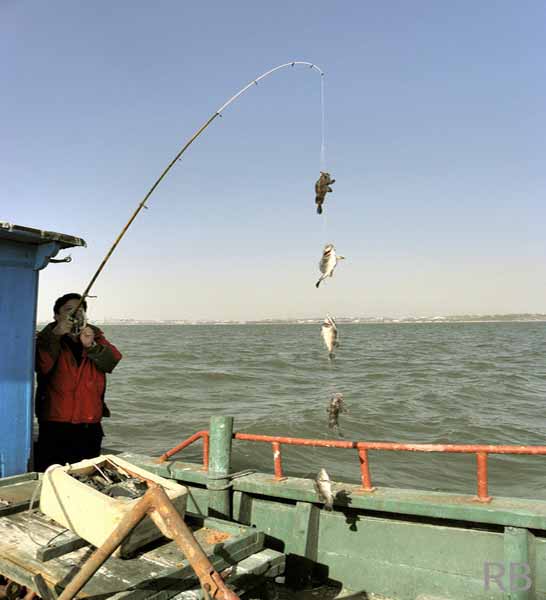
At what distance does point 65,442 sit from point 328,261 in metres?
3.60

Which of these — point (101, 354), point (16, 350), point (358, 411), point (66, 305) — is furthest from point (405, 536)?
point (358, 411)

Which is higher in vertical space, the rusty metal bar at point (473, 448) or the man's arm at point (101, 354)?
the man's arm at point (101, 354)

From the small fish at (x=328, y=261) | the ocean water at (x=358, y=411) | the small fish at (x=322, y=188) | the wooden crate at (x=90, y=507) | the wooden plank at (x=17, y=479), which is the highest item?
the small fish at (x=322, y=188)

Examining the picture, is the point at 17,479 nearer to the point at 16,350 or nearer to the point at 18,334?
the point at 16,350

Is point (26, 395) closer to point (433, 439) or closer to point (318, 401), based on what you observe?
point (433, 439)

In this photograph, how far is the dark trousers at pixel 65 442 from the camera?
18.4ft

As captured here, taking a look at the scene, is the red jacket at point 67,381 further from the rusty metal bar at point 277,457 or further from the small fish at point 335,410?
the small fish at point 335,410

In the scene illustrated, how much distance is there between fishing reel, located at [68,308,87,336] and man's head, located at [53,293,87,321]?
8 cm

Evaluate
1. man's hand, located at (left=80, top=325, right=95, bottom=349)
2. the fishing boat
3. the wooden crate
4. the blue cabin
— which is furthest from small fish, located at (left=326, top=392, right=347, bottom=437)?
the blue cabin

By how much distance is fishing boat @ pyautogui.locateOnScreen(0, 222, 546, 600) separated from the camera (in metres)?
3.54

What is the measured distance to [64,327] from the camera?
17.8 ft

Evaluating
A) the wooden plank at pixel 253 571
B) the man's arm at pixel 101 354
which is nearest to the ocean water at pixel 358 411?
the man's arm at pixel 101 354

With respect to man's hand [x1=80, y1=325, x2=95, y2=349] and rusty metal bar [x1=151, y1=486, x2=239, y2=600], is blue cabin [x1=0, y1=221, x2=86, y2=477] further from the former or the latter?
rusty metal bar [x1=151, y1=486, x2=239, y2=600]

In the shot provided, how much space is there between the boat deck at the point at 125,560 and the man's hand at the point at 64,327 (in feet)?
5.69
